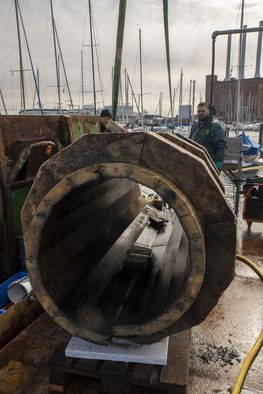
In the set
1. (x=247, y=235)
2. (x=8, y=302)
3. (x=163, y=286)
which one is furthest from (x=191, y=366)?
(x=247, y=235)

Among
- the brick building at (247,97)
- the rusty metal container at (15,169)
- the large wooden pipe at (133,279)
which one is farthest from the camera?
the brick building at (247,97)

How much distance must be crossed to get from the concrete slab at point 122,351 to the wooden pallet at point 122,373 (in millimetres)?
75

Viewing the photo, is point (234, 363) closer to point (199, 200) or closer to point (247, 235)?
point (199, 200)

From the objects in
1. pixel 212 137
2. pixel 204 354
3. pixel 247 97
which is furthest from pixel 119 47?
pixel 247 97

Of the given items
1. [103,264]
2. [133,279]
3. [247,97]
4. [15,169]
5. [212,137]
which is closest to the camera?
[133,279]

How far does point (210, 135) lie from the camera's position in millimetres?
5836

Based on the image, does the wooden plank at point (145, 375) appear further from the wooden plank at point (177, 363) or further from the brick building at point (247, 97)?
the brick building at point (247, 97)

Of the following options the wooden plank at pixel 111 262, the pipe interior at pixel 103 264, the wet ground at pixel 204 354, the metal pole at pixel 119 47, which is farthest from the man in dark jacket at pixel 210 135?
the metal pole at pixel 119 47

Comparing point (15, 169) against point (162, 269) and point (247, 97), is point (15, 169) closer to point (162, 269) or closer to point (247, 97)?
point (162, 269)

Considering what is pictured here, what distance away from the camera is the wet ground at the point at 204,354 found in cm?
227

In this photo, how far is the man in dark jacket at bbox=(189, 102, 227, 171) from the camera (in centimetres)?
574

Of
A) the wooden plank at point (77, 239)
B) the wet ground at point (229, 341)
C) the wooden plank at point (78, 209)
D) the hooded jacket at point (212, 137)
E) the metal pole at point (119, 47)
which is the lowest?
the wet ground at point (229, 341)

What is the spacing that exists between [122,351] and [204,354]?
2.76 feet

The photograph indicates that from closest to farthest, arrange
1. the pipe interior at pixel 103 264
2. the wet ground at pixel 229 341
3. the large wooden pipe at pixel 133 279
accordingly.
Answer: the large wooden pipe at pixel 133 279, the pipe interior at pixel 103 264, the wet ground at pixel 229 341
